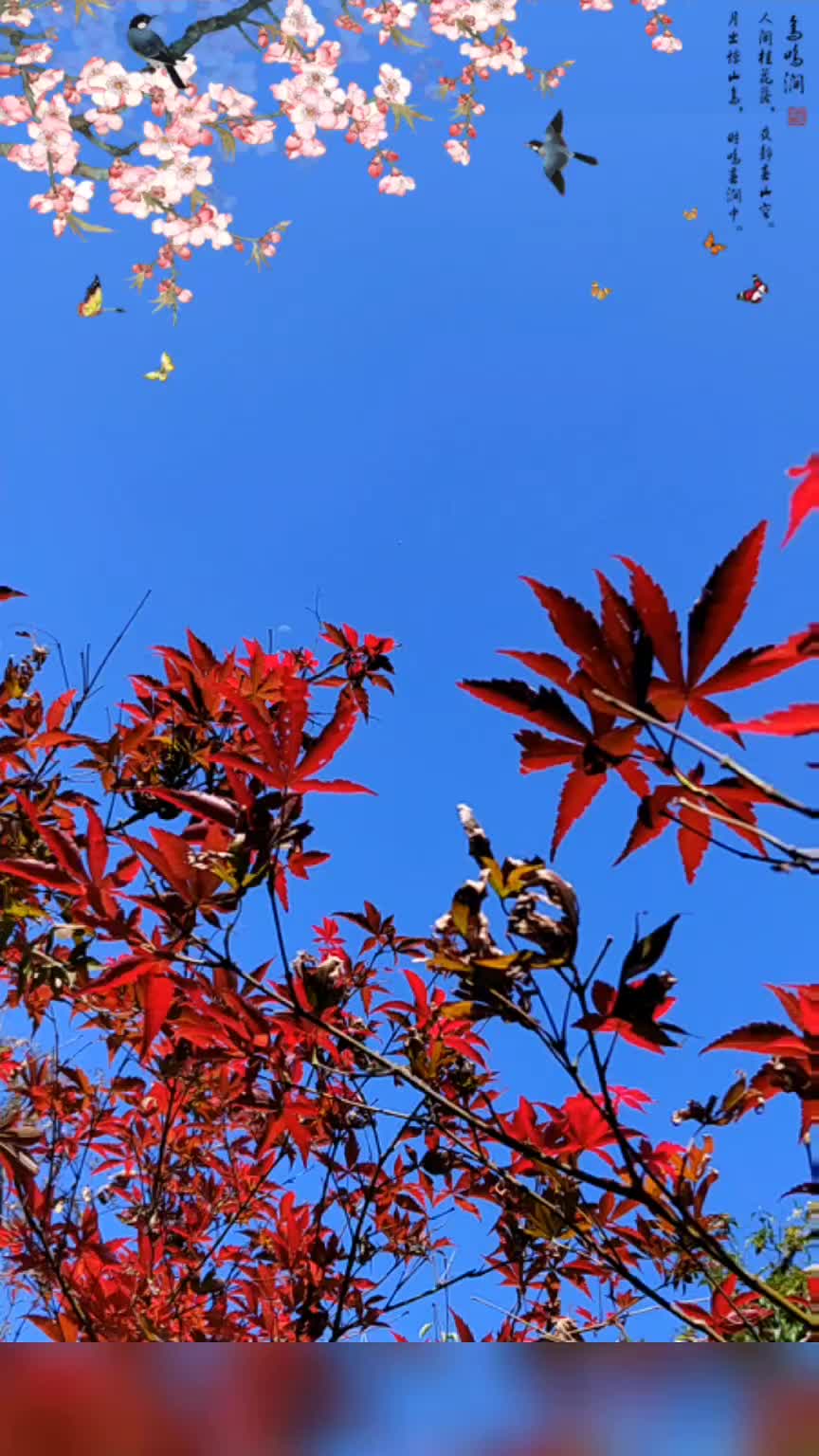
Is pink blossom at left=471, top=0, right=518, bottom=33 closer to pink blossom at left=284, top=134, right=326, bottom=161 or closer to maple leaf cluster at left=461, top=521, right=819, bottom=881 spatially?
pink blossom at left=284, top=134, right=326, bottom=161

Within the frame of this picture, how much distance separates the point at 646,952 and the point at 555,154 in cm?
233

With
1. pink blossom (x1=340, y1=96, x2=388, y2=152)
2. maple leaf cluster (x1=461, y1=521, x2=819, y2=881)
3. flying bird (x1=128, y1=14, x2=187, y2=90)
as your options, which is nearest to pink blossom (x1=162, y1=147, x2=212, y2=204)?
flying bird (x1=128, y1=14, x2=187, y2=90)

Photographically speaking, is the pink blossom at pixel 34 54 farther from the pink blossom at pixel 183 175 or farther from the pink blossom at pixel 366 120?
the pink blossom at pixel 366 120

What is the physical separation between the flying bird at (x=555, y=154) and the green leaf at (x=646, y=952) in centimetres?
223

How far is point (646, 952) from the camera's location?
1.74ft

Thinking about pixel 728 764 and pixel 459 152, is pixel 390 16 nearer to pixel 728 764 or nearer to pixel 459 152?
pixel 459 152

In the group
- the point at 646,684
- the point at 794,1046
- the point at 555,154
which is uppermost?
the point at 555,154

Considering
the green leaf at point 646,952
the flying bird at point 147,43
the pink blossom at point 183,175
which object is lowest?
the green leaf at point 646,952

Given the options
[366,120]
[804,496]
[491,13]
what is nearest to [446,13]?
[491,13]

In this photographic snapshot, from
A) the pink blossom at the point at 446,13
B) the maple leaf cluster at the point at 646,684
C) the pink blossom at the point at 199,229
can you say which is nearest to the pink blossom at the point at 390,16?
the pink blossom at the point at 446,13

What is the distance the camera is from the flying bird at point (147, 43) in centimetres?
220

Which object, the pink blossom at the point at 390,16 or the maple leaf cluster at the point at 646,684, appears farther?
the pink blossom at the point at 390,16

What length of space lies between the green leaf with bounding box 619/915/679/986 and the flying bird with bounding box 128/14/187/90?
8.56 ft

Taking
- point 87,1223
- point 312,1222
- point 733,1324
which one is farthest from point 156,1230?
point 733,1324
